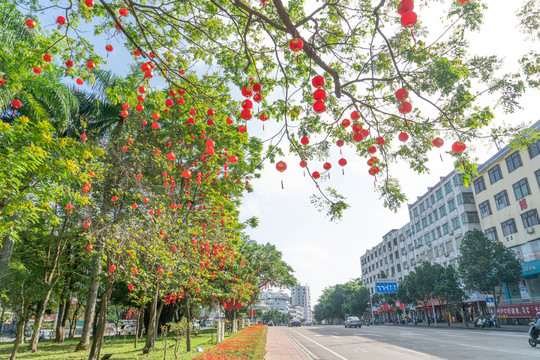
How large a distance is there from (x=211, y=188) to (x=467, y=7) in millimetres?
8821

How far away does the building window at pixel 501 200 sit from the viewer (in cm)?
3173

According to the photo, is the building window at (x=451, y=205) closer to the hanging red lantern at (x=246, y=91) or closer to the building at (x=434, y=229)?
the building at (x=434, y=229)

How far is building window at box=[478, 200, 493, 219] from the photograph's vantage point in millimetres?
34944

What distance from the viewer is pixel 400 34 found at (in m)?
5.48

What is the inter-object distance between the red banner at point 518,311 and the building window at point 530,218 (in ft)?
22.3

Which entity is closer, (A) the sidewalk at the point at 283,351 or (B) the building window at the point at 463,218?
(A) the sidewalk at the point at 283,351

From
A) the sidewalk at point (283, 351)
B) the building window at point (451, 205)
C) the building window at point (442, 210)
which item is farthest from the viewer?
the building window at point (442, 210)

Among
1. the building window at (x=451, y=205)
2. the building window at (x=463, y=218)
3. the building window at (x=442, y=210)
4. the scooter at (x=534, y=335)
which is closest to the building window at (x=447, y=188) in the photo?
the building window at (x=451, y=205)

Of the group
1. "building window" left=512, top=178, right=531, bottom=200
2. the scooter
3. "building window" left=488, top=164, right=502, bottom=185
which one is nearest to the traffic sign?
"building window" left=488, top=164, right=502, bottom=185

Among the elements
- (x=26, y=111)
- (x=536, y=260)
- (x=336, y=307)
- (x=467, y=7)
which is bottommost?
(x=336, y=307)

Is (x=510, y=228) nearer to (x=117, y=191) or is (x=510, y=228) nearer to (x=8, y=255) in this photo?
(x=117, y=191)

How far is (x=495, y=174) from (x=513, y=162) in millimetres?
3234

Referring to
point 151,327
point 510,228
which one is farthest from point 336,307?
point 151,327

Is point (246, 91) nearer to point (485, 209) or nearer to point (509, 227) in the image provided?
point (509, 227)
